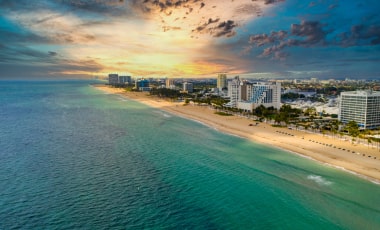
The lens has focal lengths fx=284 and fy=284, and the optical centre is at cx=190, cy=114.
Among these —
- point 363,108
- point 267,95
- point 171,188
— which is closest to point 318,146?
point 363,108

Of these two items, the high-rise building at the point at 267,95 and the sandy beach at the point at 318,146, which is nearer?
the sandy beach at the point at 318,146

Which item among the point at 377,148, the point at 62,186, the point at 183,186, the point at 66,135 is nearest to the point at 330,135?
the point at 377,148

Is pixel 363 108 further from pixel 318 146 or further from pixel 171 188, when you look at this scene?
pixel 171 188

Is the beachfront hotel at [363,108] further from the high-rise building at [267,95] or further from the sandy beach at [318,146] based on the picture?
the high-rise building at [267,95]

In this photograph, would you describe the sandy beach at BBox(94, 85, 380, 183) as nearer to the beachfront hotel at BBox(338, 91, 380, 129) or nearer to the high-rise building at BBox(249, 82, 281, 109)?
the beachfront hotel at BBox(338, 91, 380, 129)

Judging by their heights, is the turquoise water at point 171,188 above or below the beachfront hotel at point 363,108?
below

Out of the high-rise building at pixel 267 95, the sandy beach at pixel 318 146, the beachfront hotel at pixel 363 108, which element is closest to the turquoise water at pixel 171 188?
the sandy beach at pixel 318 146
